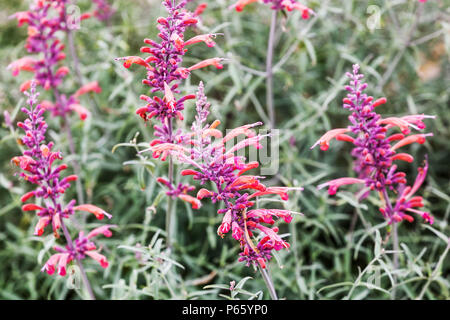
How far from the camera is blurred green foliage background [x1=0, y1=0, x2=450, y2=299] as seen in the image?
3.15 m

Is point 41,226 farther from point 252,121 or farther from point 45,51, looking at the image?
point 252,121

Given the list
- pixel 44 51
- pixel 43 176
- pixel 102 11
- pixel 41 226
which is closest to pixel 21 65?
pixel 44 51

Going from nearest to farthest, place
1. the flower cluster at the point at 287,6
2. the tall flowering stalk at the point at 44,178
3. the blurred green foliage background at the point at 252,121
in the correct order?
the tall flowering stalk at the point at 44,178 < the flower cluster at the point at 287,6 < the blurred green foliage background at the point at 252,121

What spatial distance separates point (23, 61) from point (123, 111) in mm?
842

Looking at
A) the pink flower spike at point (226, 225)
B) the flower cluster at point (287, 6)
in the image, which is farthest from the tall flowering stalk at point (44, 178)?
the flower cluster at point (287, 6)

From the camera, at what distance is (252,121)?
156 inches

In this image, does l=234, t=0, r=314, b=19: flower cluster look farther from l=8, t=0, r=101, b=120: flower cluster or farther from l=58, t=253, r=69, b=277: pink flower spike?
l=58, t=253, r=69, b=277: pink flower spike

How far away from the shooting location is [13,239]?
393 cm

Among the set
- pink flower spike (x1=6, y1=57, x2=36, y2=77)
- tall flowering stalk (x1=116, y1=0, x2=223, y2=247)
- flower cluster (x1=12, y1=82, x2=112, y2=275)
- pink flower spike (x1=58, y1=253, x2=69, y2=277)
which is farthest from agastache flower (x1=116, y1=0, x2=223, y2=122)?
pink flower spike (x1=6, y1=57, x2=36, y2=77)

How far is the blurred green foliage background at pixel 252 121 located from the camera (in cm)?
315

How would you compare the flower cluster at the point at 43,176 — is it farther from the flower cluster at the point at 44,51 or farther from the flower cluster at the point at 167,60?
the flower cluster at the point at 44,51
